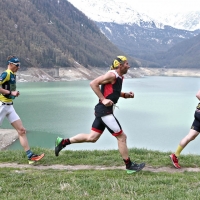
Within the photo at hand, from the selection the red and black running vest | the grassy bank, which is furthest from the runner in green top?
the red and black running vest

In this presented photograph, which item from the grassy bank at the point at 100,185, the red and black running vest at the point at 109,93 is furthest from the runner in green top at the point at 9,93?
the red and black running vest at the point at 109,93

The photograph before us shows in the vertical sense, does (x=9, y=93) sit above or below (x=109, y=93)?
below

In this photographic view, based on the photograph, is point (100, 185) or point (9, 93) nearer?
point (100, 185)

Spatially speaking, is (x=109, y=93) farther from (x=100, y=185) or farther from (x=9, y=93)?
(x=9, y=93)

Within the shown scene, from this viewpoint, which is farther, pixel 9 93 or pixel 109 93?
pixel 9 93

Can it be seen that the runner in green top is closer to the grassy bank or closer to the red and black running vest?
the grassy bank

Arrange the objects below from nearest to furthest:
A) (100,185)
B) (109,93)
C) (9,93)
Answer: (100,185) → (109,93) → (9,93)

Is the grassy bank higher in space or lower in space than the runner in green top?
lower

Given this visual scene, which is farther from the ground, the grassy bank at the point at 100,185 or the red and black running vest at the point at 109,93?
the red and black running vest at the point at 109,93

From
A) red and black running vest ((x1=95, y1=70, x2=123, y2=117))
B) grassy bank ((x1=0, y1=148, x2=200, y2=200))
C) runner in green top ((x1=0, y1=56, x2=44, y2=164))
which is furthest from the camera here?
runner in green top ((x1=0, y1=56, x2=44, y2=164))

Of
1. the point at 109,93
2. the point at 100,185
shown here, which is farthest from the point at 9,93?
the point at 100,185

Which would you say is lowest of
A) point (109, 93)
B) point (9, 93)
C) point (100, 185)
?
point (100, 185)

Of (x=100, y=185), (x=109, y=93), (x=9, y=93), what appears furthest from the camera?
(x=9, y=93)

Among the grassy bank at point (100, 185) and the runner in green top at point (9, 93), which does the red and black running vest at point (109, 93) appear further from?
the runner in green top at point (9, 93)
